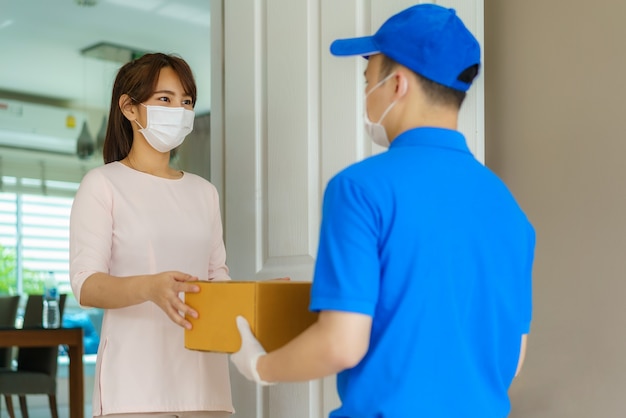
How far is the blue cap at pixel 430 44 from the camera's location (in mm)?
1067

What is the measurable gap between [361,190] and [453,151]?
18 centimetres

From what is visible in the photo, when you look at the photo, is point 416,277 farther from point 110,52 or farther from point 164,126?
point 110,52

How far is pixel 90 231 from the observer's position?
1.61 metres

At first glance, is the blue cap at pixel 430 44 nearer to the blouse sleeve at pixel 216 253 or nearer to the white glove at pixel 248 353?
the white glove at pixel 248 353

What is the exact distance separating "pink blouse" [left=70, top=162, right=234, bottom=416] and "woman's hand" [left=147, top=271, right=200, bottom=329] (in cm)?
22

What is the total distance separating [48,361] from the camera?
496 centimetres

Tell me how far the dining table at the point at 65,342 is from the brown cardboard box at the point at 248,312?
2895 millimetres

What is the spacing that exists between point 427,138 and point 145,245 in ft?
2.62

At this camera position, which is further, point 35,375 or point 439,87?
point 35,375

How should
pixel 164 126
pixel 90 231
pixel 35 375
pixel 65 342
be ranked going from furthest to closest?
1. pixel 35 375
2. pixel 65 342
3. pixel 164 126
4. pixel 90 231

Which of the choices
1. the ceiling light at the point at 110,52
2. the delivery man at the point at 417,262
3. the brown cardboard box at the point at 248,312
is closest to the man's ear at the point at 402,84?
the delivery man at the point at 417,262

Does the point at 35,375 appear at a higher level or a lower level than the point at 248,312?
lower

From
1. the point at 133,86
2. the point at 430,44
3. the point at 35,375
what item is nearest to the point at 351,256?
the point at 430,44

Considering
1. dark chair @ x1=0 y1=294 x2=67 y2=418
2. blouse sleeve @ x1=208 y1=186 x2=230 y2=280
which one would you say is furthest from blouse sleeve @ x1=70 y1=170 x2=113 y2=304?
dark chair @ x1=0 y1=294 x2=67 y2=418
